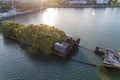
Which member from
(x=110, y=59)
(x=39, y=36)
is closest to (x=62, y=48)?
(x=39, y=36)

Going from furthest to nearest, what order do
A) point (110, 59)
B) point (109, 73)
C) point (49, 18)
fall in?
point (49, 18) → point (110, 59) → point (109, 73)

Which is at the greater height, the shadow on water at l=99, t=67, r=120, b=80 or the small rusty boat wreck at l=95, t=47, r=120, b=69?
the small rusty boat wreck at l=95, t=47, r=120, b=69

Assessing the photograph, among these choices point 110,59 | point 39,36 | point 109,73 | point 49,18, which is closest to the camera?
point 109,73

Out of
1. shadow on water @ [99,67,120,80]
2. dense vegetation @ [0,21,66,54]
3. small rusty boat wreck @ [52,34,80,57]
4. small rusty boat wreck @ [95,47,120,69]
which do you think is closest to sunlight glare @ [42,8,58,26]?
dense vegetation @ [0,21,66,54]

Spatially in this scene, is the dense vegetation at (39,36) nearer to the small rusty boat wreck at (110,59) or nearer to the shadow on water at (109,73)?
the small rusty boat wreck at (110,59)

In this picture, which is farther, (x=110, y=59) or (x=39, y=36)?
(x=39, y=36)

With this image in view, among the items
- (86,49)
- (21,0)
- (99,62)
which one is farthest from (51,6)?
(99,62)

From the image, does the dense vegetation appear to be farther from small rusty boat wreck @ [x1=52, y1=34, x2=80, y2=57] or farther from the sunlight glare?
the sunlight glare

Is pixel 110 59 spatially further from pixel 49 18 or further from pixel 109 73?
pixel 49 18

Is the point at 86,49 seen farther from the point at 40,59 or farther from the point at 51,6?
the point at 51,6

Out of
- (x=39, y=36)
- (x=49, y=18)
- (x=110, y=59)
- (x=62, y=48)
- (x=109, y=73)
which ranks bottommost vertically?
(x=109, y=73)
